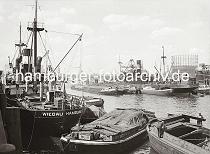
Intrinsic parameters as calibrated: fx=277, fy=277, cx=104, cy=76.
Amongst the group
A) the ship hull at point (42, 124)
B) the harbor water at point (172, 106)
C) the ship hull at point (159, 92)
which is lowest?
the harbor water at point (172, 106)

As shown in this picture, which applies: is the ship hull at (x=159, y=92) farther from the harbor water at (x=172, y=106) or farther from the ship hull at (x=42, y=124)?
the ship hull at (x=42, y=124)

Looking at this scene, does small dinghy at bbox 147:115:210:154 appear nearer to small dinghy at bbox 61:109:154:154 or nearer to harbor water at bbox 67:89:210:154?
small dinghy at bbox 61:109:154:154

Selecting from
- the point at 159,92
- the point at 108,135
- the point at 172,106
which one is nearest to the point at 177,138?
the point at 108,135

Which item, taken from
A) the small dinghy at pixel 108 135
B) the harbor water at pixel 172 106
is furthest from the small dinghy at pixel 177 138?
the harbor water at pixel 172 106

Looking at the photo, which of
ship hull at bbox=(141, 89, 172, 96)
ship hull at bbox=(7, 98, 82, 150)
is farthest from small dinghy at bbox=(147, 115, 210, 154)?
ship hull at bbox=(141, 89, 172, 96)

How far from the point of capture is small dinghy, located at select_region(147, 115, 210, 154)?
45.5 ft

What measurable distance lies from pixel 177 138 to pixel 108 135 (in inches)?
179

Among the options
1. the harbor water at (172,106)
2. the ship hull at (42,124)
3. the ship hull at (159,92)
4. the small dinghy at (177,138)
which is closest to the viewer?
the small dinghy at (177,138)

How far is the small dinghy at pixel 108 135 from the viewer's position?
17.4 m

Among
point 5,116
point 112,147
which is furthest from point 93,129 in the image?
point 5,116

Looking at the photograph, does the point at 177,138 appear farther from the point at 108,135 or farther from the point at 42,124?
the point at 42,124

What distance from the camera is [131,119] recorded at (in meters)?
22.1

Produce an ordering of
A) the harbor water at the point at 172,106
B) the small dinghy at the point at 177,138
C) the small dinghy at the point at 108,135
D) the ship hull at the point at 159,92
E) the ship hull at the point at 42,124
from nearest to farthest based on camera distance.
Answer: the small dinghy at the point at 177,138 < the small dinghy at the point at 108,135 < the ship hull at the point at 42,124 < the harbor water at the point at 172,106 < the ship hull at the point at 159,92

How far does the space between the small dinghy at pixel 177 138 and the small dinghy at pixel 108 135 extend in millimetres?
1473
